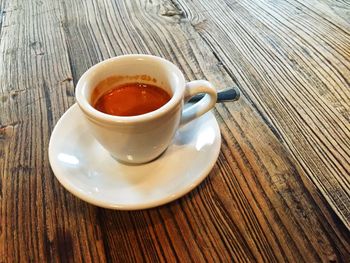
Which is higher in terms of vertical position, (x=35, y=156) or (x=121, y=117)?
(x=121, y=117)

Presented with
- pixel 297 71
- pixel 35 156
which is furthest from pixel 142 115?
pixel 297 71

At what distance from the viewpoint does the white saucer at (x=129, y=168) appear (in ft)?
1.47

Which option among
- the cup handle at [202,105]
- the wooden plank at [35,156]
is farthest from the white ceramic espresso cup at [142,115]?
the wooden plank at [35,156]

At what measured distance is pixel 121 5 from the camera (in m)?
0.98

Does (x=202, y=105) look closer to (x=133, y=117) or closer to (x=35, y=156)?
(x=133, y=117)

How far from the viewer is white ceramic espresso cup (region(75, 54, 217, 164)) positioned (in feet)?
1.40

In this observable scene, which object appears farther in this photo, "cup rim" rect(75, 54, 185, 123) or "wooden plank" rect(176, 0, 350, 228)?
"wooden plank" rect(176, 0, 350, 228)

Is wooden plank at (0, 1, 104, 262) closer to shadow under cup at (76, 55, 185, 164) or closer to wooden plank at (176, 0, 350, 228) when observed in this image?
shadow under cup at (76, 55, 185, 164)

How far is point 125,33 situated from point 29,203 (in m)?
0.53

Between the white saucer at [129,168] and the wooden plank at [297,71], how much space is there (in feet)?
0.48

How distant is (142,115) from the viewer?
42cm

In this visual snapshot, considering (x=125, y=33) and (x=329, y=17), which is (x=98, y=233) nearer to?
(x=125, y=33)

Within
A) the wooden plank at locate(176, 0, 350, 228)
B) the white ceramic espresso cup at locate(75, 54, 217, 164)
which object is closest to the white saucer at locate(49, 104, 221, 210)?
the white ceramic espresso cup at locate(75, 54, 217, 164)

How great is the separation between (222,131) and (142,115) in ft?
0.66
